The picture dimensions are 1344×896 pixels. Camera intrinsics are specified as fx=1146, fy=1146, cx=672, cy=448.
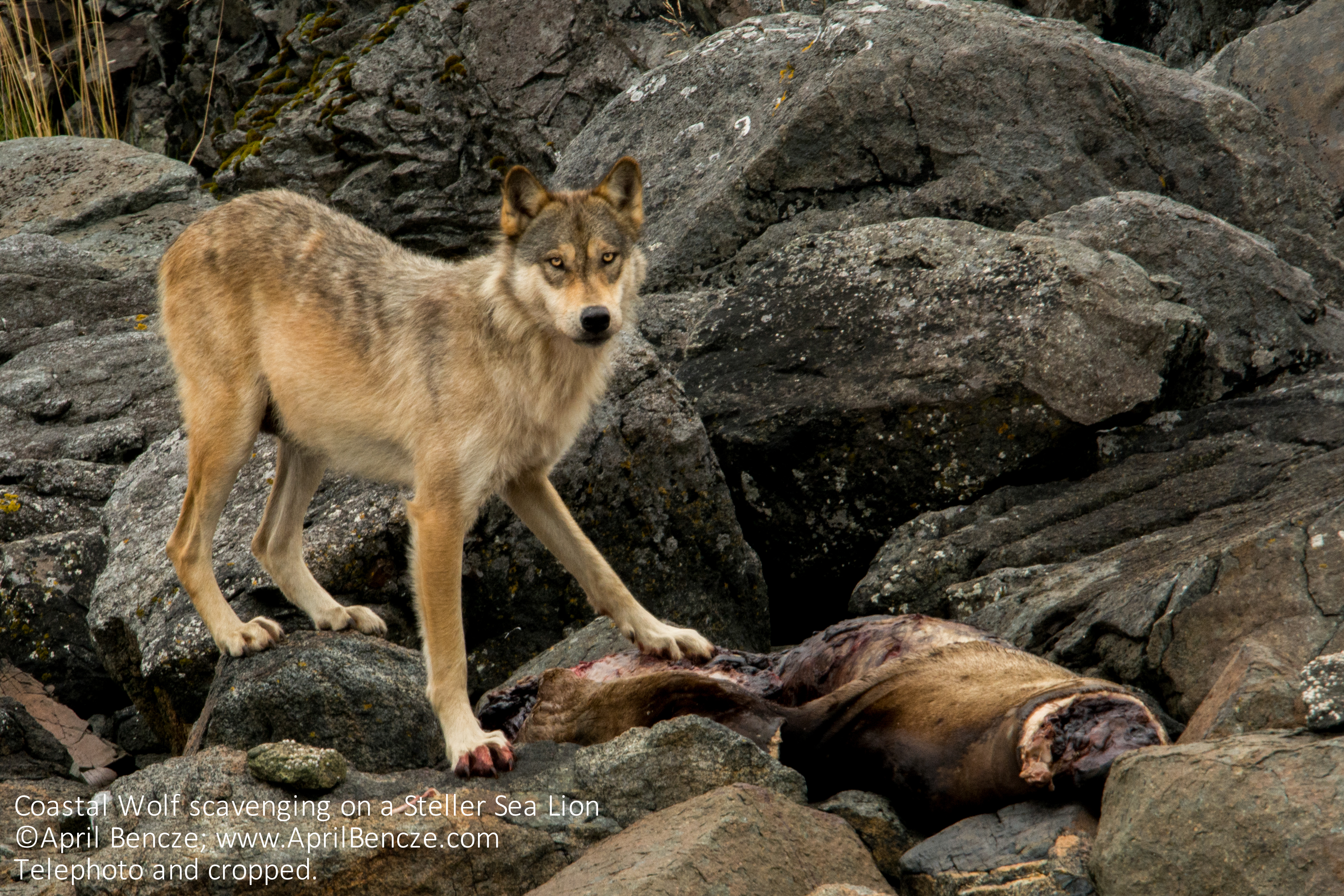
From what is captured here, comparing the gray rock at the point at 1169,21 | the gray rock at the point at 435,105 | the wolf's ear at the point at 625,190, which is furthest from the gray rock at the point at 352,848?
the gray rock at the point at 1169,21

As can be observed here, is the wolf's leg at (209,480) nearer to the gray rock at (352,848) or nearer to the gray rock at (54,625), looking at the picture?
the gray rock at (54,625)

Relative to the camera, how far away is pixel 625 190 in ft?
17.7

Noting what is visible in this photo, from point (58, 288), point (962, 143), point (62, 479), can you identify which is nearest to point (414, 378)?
point (62, 479)

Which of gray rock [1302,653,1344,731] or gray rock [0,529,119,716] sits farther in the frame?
gray rock [0,529,119,716]

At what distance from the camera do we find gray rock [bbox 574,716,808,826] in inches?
156

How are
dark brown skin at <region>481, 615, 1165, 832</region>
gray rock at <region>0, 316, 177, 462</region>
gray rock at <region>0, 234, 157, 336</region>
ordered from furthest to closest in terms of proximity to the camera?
1. gray rock at <region>0, 234, 157, 336</region>
2. gray rock at <region>0, 316, 177, 462</region>
3. dark brown skin at <region>481, 615, 1165, 832</region>

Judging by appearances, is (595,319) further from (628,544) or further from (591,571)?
(628,544)

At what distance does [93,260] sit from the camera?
417 inches

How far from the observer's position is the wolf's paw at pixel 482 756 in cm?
437

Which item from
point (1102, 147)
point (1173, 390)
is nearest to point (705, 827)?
point (1173, 390)

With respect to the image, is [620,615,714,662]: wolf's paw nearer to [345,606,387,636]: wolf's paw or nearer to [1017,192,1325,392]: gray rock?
[345,606,387,636]: wolf's paw

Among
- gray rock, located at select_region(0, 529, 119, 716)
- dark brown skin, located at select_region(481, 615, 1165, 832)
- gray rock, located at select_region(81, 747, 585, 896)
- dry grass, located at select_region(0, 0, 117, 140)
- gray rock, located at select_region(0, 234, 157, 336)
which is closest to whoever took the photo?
gray rock, located at select_region(81, 747, 585, 896)

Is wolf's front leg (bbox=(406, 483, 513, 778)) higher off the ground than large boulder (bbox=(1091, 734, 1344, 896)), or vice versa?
large boulder (bbox=(1091, 734, 1344, 896))

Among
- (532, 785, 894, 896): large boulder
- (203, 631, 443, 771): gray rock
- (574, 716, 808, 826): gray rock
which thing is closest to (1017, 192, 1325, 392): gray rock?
(574, 716, 808, 826): gray rock
